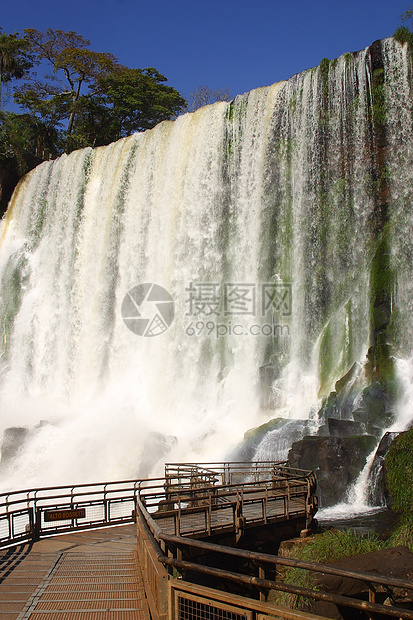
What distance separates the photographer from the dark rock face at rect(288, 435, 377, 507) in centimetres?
1617

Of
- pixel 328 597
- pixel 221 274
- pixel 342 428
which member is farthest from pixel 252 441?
pixel 328 597

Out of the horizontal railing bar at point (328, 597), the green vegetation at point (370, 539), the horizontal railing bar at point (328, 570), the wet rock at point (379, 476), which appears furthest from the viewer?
the wet rock at point (379, 476)

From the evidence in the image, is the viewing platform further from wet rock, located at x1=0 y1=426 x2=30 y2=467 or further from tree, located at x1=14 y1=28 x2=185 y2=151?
tree, located at x1=14 y1=28 x2=185 y2=151

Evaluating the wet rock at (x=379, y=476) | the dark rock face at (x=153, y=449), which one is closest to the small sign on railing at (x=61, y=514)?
the wet rock at (x=379, y=476)

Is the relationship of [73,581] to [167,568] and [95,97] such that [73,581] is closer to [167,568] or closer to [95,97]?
[167,568]

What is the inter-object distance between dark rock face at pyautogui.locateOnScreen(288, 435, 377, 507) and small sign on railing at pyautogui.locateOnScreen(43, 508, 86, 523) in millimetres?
6994

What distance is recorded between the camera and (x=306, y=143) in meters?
26.9

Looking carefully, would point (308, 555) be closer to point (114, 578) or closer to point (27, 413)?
point (114, 578)

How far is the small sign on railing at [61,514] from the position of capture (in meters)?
11.5

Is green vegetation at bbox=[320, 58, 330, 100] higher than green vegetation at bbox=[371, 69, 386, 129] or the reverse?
higher

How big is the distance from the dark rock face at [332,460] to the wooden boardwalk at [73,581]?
7345mm

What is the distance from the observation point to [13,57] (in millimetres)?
52250

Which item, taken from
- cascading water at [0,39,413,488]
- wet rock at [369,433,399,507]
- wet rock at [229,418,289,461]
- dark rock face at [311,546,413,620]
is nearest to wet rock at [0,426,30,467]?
cascading water at [0,39,413,488]

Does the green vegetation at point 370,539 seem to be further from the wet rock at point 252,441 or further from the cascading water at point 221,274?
the cascading water at point 221,274
